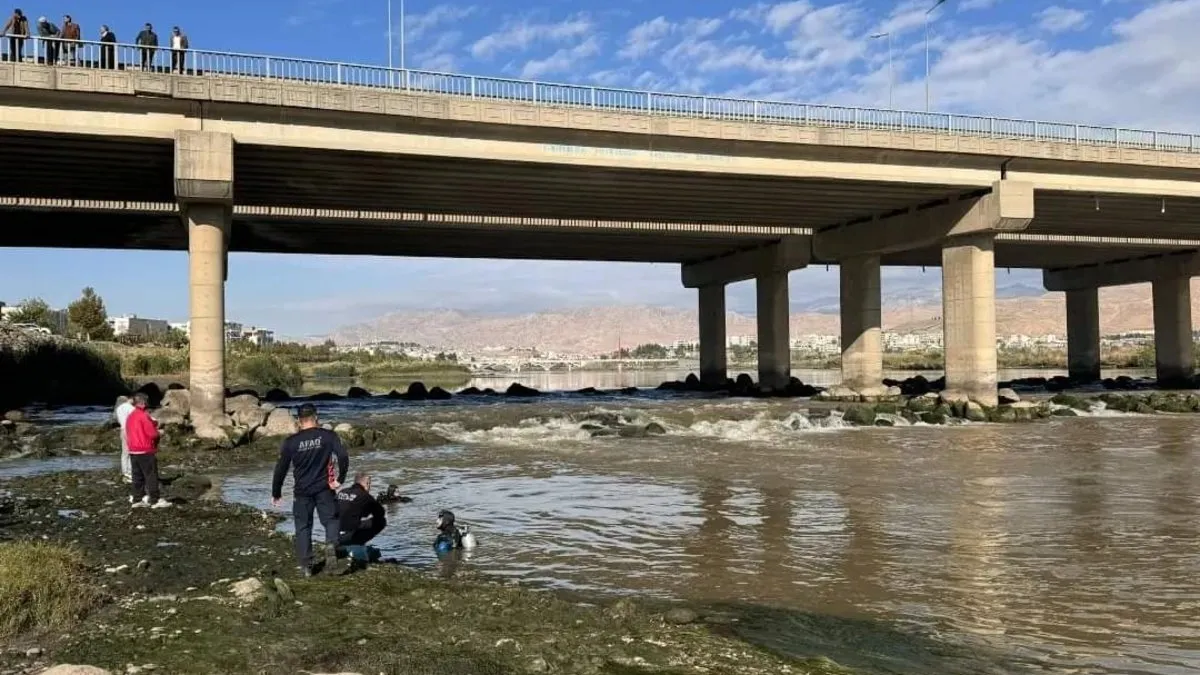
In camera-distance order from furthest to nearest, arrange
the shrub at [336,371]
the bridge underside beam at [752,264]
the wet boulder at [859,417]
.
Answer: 1. the shrub at [336,371]
2. the bridge underside beam at [752,264]
3. the wet boulder at [859,417]

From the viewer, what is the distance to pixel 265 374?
71.6 m

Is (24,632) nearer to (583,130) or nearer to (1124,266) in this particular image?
(583,130)

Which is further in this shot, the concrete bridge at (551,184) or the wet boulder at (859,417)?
the wet boulder at (859,417)

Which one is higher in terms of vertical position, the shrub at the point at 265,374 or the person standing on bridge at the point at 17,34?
the person standing on bridge at the point at 17,34

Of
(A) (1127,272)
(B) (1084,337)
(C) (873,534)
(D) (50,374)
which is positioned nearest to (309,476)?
(C) (873,534)

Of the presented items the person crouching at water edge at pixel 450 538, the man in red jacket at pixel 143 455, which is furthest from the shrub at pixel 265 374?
the person crouching at water edge at pixel 450 538

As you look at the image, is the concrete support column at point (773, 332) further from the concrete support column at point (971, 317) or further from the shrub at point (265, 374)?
the shrub at point (265, 374)

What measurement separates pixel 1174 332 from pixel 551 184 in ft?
154

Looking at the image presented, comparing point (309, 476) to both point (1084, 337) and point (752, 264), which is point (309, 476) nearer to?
point (752, 264)

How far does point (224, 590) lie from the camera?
9305 millimetres

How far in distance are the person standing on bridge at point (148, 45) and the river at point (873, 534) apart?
43.7ft

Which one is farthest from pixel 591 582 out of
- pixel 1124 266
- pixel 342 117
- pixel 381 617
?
pixel 1124 266

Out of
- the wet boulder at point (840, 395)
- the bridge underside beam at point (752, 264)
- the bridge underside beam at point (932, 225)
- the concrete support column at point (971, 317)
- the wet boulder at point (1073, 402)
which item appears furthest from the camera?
the bridge underside beam at point (752, 264)

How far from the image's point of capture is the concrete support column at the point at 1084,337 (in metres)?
68.0
